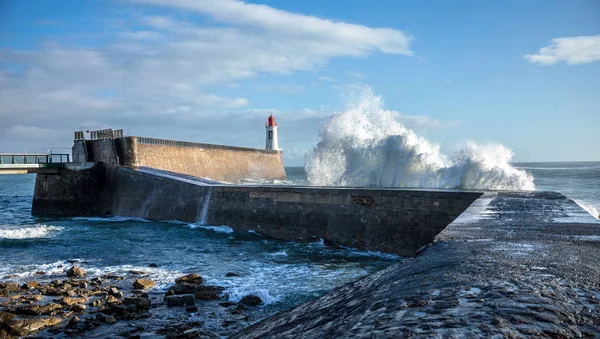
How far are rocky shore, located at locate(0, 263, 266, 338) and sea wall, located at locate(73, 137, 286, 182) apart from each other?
13896 mm

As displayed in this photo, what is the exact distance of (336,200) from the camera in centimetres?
1273

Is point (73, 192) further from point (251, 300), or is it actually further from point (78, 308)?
point (251, 300)

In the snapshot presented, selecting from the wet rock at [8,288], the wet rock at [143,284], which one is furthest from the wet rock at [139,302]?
the wet rock at [8,288]

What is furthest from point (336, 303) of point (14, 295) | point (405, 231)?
point (405, 231)

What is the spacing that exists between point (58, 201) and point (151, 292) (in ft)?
52.6

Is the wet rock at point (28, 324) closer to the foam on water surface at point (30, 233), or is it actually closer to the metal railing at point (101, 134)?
the foam on water surface at point (30, 233)

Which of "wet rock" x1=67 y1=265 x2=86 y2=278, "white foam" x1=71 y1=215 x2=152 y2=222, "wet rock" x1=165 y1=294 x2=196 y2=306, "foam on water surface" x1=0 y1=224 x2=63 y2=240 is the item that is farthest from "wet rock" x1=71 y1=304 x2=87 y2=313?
"white foam" x1=71 y1=215 x2=152 y2=222

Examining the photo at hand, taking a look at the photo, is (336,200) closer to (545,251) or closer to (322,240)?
(322,240)

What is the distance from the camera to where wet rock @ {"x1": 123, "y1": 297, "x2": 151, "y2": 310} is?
22.4ft

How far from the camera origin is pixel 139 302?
22.5 ft

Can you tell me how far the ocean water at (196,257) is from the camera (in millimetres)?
8414

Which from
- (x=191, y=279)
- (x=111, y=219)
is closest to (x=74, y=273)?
(x=191, y=279)

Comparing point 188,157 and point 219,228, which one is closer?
point 219,228

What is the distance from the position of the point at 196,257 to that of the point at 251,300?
432 cm
